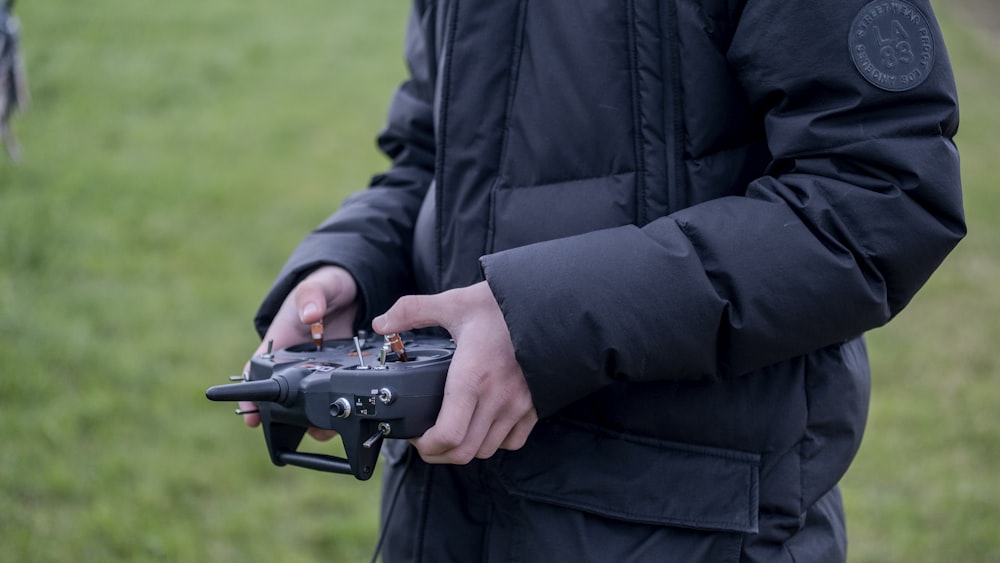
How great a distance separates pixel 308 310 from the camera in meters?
1.53

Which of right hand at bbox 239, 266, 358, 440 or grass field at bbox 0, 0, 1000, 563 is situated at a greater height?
right hand at bbox 239, 266, 358, 440

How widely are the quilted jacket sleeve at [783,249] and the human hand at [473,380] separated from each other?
0.09 feet

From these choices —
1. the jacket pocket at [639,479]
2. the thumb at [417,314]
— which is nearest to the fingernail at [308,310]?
the thumb at [417,314]

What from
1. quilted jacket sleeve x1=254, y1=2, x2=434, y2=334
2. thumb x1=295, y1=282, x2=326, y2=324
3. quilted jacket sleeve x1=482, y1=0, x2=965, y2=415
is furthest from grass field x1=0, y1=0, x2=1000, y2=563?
quilted jacket sleeve x1=482, y1=0, x2=965, y2=415

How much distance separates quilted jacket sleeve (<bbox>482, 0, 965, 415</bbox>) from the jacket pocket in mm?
150

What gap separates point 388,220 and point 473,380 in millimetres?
621

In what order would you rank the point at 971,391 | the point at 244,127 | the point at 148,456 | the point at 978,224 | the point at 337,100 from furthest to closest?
the point at 337,100 → the point at 244,127 → the point at 978,224 → the point at 971,391 → the point at 148,456

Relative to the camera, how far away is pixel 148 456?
12.7 feet

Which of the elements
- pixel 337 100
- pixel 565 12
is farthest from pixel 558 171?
pixel 337 100

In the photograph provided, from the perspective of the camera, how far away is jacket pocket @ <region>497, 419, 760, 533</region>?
1.32 metres

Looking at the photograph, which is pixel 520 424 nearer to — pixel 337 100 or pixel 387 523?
pixel 387 523

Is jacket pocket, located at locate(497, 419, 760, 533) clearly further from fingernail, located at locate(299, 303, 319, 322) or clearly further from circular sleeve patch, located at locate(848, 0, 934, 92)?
circular sleeve patch, located at locate(848, 0, 934, 92)

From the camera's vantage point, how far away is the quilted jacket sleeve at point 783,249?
3.90 feet

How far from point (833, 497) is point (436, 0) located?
97 centimetres
